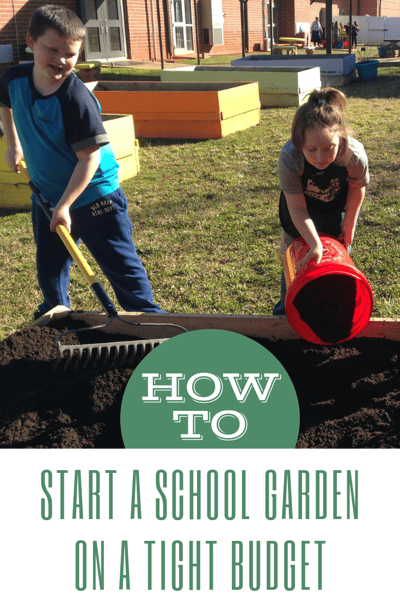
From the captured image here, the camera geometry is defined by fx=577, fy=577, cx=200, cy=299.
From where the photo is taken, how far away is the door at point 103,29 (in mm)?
15898

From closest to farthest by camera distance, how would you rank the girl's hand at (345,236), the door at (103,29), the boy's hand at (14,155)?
the girl's hand at (345,236) → the boy's hand at (14,155) → the door at (103,29)

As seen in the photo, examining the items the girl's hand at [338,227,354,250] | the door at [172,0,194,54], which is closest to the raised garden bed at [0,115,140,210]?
the girl's hand at [338,227,354,250]

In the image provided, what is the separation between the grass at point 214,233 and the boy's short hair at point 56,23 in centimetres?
163

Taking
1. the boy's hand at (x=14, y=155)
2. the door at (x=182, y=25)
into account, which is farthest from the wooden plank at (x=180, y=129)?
the door at (x=182, y=25)

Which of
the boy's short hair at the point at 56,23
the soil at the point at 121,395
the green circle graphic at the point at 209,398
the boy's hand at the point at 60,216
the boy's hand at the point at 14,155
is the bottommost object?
the soil at the point at 121,395

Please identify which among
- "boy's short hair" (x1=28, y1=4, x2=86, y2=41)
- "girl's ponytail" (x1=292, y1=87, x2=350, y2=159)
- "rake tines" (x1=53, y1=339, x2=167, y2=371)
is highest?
"boy's short hair" (x1=28, y1=4, x2=86, y2=41)

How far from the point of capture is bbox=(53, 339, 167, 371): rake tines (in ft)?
7.32

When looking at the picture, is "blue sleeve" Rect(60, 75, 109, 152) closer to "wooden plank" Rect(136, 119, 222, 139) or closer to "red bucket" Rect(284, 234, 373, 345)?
"red bucket" Rect(284, 234, 373, 345)

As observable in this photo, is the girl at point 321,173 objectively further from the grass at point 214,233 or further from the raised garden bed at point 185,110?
the raised garden bed at point 185,110

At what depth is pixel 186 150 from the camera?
766 cm

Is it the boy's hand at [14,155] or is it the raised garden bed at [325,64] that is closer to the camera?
the boy's hand at [14,155]

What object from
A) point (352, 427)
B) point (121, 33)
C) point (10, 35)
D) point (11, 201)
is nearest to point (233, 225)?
point (11, 201)

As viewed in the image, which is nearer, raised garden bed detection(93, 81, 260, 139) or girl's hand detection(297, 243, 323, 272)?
girl's hand detection(297, 243, 323, 272)

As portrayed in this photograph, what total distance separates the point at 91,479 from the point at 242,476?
401mm
